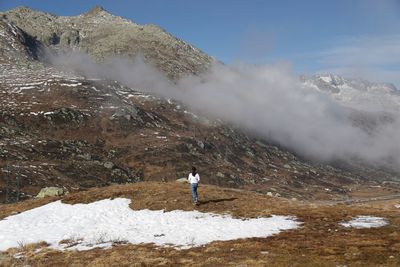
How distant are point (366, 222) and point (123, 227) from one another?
23103 millimetres

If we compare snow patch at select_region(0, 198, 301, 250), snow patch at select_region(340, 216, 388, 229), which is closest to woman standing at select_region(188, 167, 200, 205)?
snow patch at select_region(0, 198, 301, 250)

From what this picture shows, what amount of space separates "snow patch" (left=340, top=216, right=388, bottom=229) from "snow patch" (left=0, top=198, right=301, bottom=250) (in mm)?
4893

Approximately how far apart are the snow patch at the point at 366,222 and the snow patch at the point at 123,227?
489 cm

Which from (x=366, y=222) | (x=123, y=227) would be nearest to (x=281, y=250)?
(x=366, y=222)

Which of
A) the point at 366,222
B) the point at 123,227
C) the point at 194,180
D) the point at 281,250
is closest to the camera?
the point at 281,250

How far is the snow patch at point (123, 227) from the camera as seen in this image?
40031 mm

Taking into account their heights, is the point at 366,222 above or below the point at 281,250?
below

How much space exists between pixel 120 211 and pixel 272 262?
86.9ft

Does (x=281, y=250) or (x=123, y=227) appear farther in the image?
(x=123, y=227)

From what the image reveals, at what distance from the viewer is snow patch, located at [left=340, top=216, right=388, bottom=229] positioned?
42.1 meters

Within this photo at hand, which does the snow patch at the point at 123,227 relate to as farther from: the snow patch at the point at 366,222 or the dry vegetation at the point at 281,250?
the snow patch at the point at 366,222

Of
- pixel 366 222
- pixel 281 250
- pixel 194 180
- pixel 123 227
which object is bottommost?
pixel 366 222

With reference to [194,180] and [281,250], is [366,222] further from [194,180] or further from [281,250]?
[194,180]

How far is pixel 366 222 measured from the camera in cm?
4375
